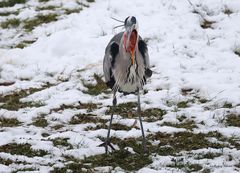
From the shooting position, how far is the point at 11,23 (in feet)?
42.0

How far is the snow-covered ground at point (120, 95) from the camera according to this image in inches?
266

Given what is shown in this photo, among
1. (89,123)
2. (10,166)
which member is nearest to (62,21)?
(89,123)

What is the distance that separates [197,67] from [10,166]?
4.86 meters

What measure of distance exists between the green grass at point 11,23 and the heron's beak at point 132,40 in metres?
6.57

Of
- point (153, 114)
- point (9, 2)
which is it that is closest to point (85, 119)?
point (153, 114)

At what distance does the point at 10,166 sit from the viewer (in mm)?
6355

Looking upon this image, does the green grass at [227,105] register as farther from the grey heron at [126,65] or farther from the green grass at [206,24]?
the green grass at [206,24]

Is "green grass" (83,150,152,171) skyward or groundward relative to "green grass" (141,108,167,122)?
skyward

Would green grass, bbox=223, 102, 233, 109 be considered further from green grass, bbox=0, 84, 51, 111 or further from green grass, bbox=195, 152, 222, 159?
green grass, bbox=0, 84, 51, 111

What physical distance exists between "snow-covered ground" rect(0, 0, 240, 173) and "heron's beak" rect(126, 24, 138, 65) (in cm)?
134

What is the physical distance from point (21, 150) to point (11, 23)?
21.2ft

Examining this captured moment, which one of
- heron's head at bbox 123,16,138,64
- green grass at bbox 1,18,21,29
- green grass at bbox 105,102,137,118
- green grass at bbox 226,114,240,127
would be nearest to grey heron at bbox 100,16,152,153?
heron's head at bbox 123,16,138,64

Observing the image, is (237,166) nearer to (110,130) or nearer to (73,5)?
(110,130)

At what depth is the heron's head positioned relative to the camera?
21.0ft
